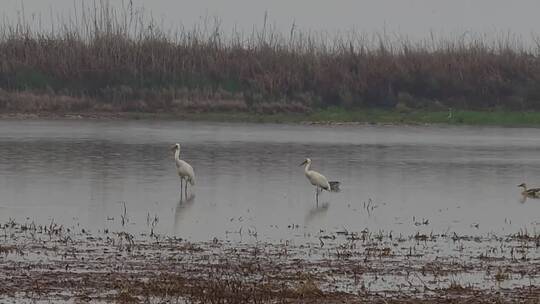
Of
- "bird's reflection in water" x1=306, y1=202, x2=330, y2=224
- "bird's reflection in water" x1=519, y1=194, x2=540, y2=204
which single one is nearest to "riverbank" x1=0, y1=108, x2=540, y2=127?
"bird's reflection in water" x1=519, y1=194, x2=540, y2=204

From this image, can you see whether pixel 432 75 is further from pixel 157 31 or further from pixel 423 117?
pixel 157 31

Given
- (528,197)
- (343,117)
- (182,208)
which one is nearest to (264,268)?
(182,208)

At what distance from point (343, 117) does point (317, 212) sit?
23334 mm

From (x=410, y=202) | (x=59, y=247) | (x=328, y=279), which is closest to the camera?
(x=328, y=279)

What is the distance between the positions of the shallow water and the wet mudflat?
40 mm

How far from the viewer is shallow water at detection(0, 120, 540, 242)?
15.0 metres

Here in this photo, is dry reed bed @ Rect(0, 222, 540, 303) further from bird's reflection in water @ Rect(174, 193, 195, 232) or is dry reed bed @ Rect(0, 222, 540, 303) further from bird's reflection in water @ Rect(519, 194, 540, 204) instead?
bird's reflection in water @ Rect(519, 194, 540, 204)

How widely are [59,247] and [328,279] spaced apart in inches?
119

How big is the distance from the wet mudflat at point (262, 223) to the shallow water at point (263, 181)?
0.04 m

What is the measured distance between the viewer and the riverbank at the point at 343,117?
126 ft

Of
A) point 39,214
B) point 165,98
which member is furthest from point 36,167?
point 165,98

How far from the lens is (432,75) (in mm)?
43125

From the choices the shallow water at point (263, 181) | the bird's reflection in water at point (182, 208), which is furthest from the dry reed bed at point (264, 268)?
the bird's reflection in water at point (182, 208)

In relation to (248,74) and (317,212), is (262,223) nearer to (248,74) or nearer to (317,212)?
(317,212)
